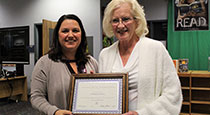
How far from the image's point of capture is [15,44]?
20.9ft

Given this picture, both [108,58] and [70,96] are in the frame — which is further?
[108,58]

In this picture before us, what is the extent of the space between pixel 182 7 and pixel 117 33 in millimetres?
4251

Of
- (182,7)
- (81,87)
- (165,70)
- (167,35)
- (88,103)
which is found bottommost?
(88,103)

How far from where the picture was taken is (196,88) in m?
3.56

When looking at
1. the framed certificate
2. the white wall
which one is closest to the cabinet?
A: the white wall

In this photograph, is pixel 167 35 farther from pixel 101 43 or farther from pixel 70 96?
pixel 70 96

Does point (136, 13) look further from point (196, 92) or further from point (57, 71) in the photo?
point (196, 92)

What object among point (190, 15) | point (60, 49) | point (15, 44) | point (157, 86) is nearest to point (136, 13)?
point (157, 86)

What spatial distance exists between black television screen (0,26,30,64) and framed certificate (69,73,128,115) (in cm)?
509

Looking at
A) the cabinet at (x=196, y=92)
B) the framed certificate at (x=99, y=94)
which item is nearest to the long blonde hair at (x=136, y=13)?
the framed certificate at (x=99, y=94)

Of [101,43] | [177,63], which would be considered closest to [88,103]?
[177,63]

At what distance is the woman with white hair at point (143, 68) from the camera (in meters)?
1.35

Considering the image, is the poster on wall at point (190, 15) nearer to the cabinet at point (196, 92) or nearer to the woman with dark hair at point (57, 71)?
the cabinet at point (196, 92)

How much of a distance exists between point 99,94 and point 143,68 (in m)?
0.35
